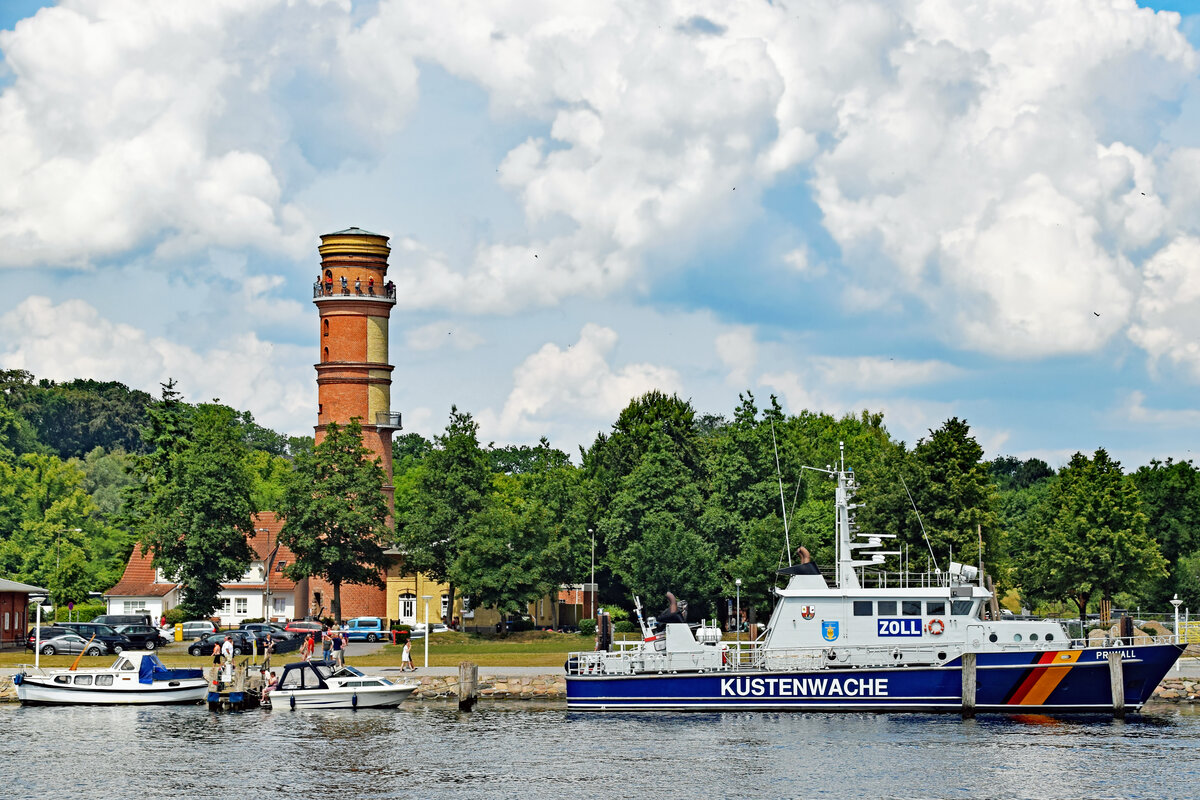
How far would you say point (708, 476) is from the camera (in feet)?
325

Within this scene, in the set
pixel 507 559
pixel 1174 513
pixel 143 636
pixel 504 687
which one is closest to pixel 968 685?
pixel 504 687

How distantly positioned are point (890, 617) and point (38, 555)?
75.2 meters

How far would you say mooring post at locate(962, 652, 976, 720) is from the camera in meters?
50.0

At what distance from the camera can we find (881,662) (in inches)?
2015

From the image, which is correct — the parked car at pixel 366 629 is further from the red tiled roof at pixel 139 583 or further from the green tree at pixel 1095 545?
the green tree at pixel 1095 545

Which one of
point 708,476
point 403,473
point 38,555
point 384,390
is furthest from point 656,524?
point 403,473

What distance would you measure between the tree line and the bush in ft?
13.3

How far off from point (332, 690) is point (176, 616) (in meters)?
42.7

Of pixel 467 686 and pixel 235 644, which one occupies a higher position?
pixel 235 644

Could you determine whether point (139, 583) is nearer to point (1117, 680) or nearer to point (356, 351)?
point (356, 351)

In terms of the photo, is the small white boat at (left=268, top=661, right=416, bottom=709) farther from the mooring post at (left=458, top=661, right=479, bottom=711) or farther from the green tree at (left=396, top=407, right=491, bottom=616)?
the green tree at (left=396, top=407, right=491, bottom=616)

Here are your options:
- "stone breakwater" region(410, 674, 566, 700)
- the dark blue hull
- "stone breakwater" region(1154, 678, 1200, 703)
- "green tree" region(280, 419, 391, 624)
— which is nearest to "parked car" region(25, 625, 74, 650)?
"green tree" region(280, 419, 391, 624)

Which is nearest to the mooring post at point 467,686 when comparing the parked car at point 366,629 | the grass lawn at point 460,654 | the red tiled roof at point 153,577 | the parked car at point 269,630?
the grass lawn at point 460,654

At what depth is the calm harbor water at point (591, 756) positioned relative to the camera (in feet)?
128
